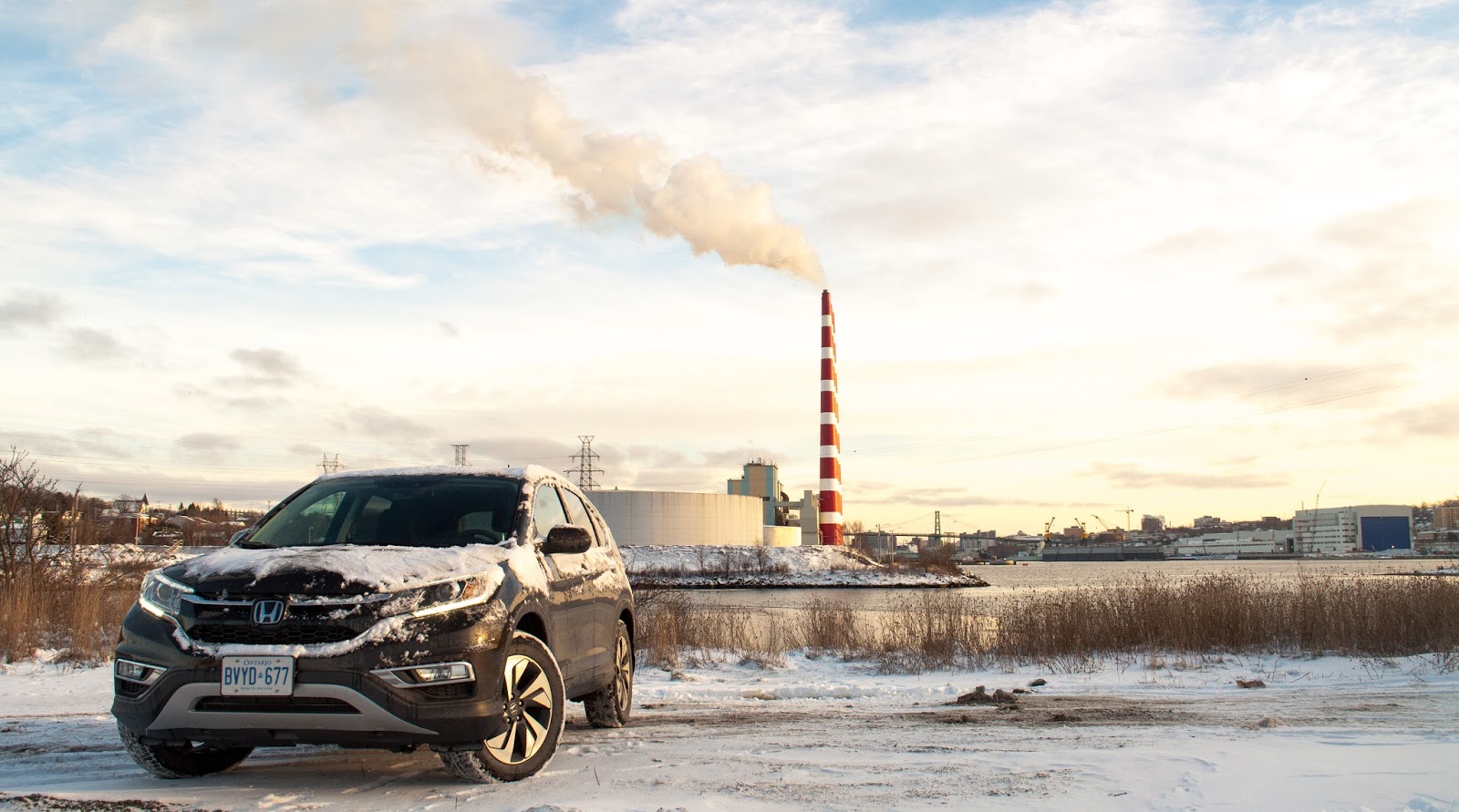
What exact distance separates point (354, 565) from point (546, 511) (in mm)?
1913

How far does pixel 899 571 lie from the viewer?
92438 millimetres

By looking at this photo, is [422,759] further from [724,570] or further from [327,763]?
[724,570]

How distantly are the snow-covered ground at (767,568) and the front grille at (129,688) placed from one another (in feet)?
237

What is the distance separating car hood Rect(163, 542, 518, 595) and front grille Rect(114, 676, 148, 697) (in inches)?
22.0

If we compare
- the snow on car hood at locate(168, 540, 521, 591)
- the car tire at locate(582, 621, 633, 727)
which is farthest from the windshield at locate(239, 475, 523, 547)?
the car tire at locate(582, 621, 633, 727)

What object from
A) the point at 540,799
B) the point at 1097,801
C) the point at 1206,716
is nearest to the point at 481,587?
the point at 540,799

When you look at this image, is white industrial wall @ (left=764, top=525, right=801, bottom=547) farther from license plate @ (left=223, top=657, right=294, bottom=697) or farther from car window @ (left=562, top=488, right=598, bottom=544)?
license plate @ (left=223, top=657, right=294, bottom=697)

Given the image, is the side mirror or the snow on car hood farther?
the side mirror

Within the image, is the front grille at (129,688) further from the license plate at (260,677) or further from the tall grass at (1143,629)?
the tall grass at (1143,629)

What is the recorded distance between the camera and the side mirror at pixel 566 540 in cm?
669

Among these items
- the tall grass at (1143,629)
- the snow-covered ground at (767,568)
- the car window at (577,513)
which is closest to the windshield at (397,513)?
the car window at (577,513)

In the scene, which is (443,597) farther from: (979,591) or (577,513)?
(979,591)

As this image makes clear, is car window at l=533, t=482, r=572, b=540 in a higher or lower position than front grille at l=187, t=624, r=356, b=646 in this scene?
higher

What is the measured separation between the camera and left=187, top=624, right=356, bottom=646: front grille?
211 inches
